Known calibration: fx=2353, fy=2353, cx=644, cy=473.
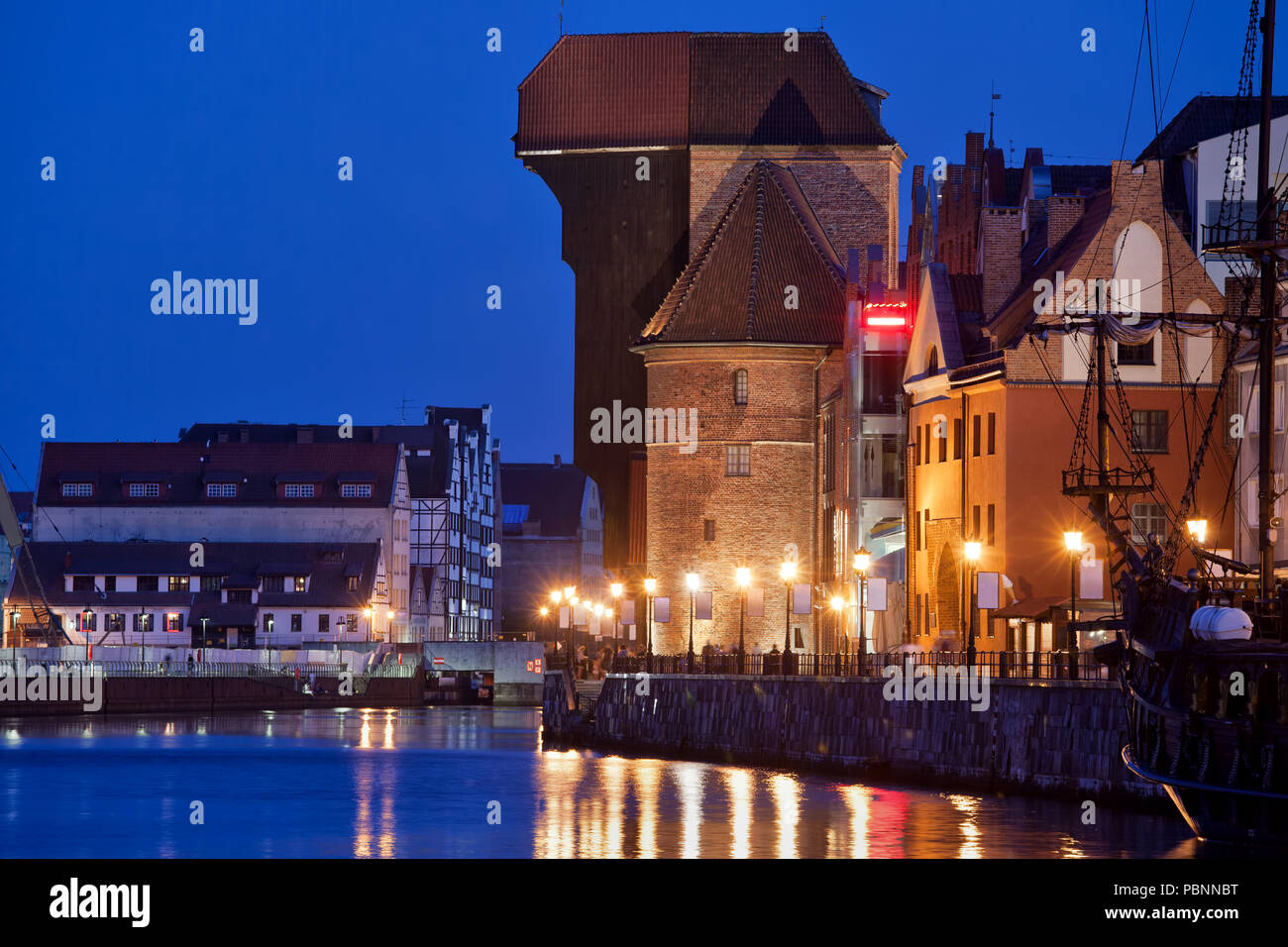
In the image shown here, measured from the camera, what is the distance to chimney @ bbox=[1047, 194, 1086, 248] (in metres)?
58.9

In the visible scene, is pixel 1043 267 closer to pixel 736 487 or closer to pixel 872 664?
pixel 872 664

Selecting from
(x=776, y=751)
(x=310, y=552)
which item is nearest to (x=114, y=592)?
(x=310, y=552)

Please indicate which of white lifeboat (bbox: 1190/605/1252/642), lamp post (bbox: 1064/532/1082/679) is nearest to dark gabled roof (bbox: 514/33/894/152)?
lamp post (bbox: 1064/532/1082/679)

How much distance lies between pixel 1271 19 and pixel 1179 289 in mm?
15922

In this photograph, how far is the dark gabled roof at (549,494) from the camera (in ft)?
512

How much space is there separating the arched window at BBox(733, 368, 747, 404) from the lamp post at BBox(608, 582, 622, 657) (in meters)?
8.01

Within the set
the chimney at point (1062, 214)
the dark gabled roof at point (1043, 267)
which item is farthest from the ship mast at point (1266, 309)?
the chimney at point (1062, 214)

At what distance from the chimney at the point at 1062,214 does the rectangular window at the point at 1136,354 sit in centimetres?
433

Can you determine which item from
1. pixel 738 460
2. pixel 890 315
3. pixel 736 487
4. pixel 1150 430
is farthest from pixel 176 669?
pixel 1150 430

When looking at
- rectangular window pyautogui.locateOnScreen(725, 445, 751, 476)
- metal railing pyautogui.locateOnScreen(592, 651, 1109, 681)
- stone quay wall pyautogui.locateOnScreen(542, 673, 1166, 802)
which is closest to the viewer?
stone quay wall pyautogui.locateOnScreen(542, 673, 1166, 802)

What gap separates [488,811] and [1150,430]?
19.9 metres

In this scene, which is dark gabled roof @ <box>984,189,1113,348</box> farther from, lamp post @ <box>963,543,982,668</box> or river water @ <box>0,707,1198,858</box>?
river water @ <box>0,707,1198,858</box>

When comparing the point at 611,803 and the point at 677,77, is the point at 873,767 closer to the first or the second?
the point at 611,803
